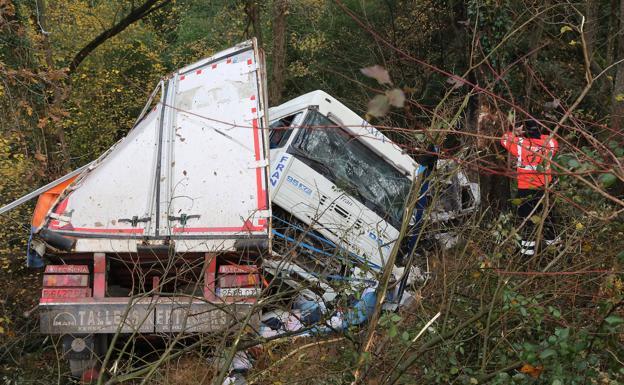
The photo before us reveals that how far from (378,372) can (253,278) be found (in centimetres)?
243

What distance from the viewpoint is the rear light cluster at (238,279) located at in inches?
278

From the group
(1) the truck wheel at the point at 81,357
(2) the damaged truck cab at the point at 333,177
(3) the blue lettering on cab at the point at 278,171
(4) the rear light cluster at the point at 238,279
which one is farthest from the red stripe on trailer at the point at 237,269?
(3) the blue lettering on cab at the point at 278,171

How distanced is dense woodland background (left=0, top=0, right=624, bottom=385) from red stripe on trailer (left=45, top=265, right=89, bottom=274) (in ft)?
1.92

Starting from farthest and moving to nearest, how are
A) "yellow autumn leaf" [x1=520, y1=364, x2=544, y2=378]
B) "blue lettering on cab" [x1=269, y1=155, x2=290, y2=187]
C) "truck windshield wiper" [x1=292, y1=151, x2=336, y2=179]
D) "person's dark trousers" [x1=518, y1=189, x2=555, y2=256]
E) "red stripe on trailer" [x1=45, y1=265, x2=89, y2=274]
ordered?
"truck windshield wiper" [x1=292, y1=151, x2=336, y2=179], "blue lettering on cab" [x1=269, y1=155, x2=290, y2=187], "red stripe on trailer" [x1=45, y1=265, x2=89, y2=274], "person's dark trousers" [x1=518, y1=189, x2=555, y2=256], "yellow autumn leaf" [x1=520, y1=364, x2=544, y2=378]

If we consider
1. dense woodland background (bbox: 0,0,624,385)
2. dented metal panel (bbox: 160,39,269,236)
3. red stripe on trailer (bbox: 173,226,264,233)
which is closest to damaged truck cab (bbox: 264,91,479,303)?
dense woodland background (bbox: 0,0,624,385)

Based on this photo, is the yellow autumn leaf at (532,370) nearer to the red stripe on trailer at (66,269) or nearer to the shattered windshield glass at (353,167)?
the red stripe on trailer at (66,269)

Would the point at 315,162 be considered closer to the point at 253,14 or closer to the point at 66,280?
the point at 66,280

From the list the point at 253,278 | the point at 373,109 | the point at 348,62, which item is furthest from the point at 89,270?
the point at 348,62

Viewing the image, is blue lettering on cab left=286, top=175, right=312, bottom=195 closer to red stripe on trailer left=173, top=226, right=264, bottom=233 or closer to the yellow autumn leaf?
red stripe on trailer left=173, top=226, right=264, bottom=233

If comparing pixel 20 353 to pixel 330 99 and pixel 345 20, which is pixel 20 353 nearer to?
pixel 330 99

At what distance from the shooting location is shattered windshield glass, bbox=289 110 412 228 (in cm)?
1001

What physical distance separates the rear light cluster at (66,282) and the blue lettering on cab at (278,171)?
109 inches

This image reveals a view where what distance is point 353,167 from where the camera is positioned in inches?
401

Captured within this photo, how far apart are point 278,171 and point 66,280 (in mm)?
3053
